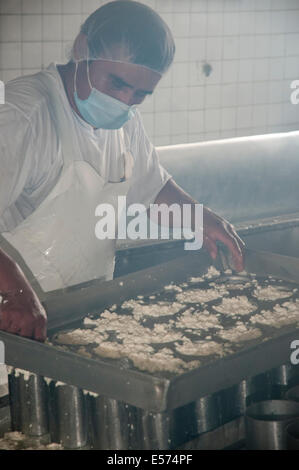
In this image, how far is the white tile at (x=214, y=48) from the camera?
4.00m

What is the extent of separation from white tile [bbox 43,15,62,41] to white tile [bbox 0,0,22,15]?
145 millimetres

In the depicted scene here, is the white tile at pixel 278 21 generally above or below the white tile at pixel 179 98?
above

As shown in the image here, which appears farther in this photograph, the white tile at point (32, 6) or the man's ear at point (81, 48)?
the white tile at point (32, 6)

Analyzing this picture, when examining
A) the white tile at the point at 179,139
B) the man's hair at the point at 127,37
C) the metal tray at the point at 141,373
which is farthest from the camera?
the white tile at the point at 179,139

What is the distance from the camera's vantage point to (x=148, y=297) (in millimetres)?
2227

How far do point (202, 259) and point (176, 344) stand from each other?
0.74 meters

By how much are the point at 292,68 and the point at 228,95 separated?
0.55 metres

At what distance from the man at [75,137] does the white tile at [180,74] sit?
1679 millimetres

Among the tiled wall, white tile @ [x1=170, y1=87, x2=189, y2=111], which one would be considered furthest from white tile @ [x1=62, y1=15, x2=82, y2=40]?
white tile @ [x1=170, y1=87, x2=189, y2=111]

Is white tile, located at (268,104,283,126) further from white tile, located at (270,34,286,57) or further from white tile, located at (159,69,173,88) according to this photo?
white tile, located at (159,69,173,88)

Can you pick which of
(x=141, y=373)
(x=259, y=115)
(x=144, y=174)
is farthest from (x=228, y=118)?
(x=141, y=373)

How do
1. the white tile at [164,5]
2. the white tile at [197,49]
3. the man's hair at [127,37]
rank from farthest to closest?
the white tile at [197,49] < the white tile at [164,5] < the man's hair at [127,37]

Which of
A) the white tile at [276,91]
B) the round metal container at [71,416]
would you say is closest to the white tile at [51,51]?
the white tile at [276,91]

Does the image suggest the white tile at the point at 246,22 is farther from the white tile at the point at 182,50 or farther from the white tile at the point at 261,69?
the white tile at the point at 182,50
